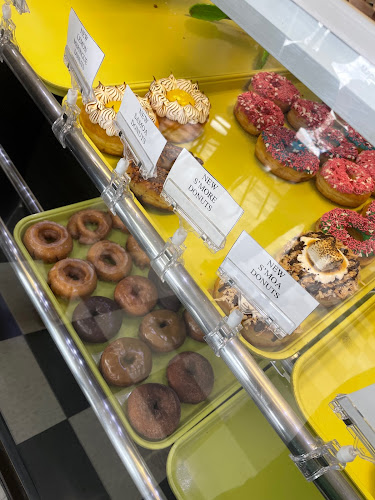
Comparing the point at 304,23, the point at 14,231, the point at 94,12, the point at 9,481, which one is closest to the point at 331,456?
the point at 304,23

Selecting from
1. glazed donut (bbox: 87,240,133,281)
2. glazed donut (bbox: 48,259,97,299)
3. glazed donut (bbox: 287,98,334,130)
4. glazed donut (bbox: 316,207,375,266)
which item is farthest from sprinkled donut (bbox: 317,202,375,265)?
glazed donut (bbox: 48,259,97,299)

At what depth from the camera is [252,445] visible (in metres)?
1.21

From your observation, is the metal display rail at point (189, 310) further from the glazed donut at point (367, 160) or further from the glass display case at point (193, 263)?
the glazed donut at point (367, 160)

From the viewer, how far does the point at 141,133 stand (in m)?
0.99

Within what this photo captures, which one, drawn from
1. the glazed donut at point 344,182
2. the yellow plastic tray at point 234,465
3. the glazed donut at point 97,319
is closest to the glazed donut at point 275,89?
the glazed donut at point 344,182

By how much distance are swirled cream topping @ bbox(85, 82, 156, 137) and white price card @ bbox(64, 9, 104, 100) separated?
0.36 meters

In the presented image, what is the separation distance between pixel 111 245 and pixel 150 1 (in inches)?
49.7

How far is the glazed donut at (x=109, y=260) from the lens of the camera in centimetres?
146

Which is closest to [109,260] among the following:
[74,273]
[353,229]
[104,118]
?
[74,273]

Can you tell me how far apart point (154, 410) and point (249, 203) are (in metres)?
0.69

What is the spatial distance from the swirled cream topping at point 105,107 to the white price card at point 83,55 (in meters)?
0.36

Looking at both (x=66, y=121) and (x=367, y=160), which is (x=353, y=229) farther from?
(x=66, y=121)

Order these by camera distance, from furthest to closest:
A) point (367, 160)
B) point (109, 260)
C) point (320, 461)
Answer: point (367, 160)
point (109, 260)
point (320, 461)

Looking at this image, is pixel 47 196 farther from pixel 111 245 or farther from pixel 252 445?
pixel 252 445
